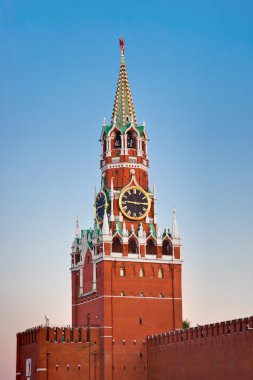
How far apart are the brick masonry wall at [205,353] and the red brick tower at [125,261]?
105 inches

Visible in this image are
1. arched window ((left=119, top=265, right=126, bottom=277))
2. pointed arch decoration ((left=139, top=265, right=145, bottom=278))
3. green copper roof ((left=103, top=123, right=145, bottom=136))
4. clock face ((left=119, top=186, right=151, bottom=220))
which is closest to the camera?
arched window ((left=119, top=265, right=126, bottom=277))

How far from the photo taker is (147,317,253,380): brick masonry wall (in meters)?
64.0

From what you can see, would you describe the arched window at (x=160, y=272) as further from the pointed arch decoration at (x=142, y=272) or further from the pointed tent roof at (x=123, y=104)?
the pointed tent roof at (x=123, y=104)

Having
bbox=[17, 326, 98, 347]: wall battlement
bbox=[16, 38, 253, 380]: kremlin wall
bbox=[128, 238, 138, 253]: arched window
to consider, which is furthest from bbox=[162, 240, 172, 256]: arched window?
bbox=[17, 326, 98, 347]: wall battlement

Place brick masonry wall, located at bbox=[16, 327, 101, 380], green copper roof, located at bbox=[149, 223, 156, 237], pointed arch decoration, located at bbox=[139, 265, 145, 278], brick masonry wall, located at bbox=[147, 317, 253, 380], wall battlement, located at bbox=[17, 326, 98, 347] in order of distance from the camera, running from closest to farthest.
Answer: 1. brick masonry wall, located at bbox=[147, 317, 253, 380]
2. brick masonry wall, located at bbox=[16, 327, 101, 380]
3. wall battlement, located at bbox=[17, 326, 98, 347]
4. pointed arch decoration, located at bbox=[139, 265, 145, 278]
5. green copper roof, located at bbox=[149, 223, 156, 237]

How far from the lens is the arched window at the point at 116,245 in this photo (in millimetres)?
80688

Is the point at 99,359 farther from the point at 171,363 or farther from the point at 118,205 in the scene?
the point at 118,205

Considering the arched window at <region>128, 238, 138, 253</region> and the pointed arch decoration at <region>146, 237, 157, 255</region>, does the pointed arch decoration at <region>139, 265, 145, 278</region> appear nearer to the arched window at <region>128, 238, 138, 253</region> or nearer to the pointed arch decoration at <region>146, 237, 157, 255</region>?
the arched window at <region>128, 238, 138, 253</region>

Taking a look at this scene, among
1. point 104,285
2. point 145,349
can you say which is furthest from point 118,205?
point 145,349

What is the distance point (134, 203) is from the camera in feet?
273

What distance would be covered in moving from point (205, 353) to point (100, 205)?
20474mm

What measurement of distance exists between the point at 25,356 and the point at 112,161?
1972cm

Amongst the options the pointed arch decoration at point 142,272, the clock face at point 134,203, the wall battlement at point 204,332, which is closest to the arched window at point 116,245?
the pointed arch decoration at point 142,272

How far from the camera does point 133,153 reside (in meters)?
85.1
